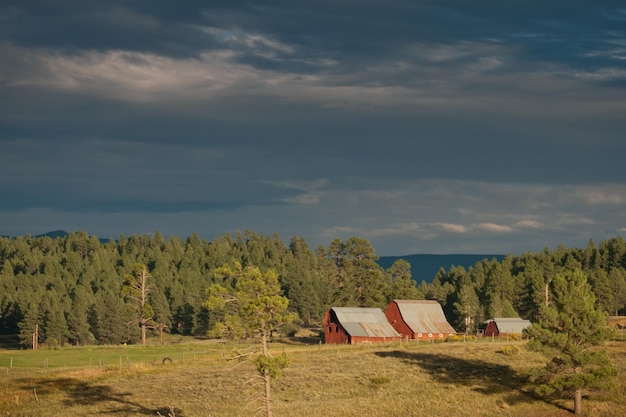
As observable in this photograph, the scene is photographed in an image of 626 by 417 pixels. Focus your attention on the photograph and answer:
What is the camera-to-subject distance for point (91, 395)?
206 feet

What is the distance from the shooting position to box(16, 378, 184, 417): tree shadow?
188 feet

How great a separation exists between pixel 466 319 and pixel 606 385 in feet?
263

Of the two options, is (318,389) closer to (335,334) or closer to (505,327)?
(335,334)

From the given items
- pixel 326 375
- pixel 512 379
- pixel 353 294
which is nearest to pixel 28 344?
pixel 353 294

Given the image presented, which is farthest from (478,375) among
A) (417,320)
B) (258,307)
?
(417,320)

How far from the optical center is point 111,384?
6756 centimetres

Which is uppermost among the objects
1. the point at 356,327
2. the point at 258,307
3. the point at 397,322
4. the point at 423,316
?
the point at 258,307

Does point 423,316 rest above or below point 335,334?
above

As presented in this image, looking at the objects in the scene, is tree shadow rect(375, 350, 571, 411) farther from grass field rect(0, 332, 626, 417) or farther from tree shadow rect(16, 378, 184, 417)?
tree shadow rect(16, 378, 184, 417)

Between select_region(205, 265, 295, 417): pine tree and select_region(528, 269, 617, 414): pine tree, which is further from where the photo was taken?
select_region(528, 269, 617, 414): pine tree

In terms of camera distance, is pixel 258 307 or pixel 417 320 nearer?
pixel 258 307

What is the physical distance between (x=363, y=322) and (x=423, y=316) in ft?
36.8

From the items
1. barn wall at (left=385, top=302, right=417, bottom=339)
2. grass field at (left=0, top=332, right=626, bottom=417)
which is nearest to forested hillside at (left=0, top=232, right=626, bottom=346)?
barn wall at (left=385, top=302, right=417, bottom=339)

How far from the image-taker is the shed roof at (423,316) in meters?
118
